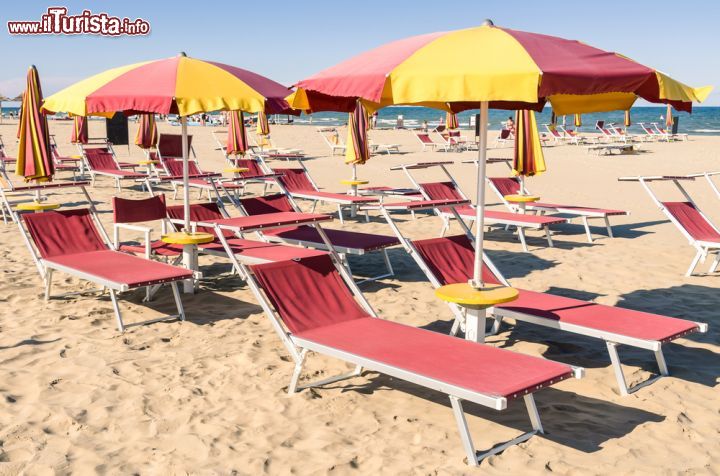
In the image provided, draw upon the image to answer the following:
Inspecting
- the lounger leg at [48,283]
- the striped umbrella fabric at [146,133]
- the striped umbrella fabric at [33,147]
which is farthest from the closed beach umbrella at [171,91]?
the striped umbrella fabric at [146,133]

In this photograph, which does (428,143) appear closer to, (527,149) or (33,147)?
(527,149)

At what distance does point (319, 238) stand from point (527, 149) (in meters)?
3.60

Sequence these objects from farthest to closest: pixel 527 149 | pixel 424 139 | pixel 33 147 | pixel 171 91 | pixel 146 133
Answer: pixel 424 139
pixel 146 133
pixel 527 149
pixel 33 147
pixel 171 91

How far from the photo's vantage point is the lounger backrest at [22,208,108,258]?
6.43m

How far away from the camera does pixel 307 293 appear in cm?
473

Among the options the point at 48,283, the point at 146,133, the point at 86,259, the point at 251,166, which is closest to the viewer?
the point at 48,283

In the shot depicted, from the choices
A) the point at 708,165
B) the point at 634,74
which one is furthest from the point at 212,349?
the point at 708,165

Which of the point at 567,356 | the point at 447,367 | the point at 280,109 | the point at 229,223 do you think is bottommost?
the point at 567,356

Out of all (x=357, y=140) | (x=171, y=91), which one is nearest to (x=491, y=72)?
(x=171, y=91)

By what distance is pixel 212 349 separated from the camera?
198 inches

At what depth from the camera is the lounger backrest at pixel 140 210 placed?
701cm

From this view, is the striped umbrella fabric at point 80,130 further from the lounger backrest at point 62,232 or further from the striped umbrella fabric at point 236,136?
the lounger backrest at point 62,232

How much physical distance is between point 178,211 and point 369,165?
13.5m

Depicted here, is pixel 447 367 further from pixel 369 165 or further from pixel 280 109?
pixel 369 165
